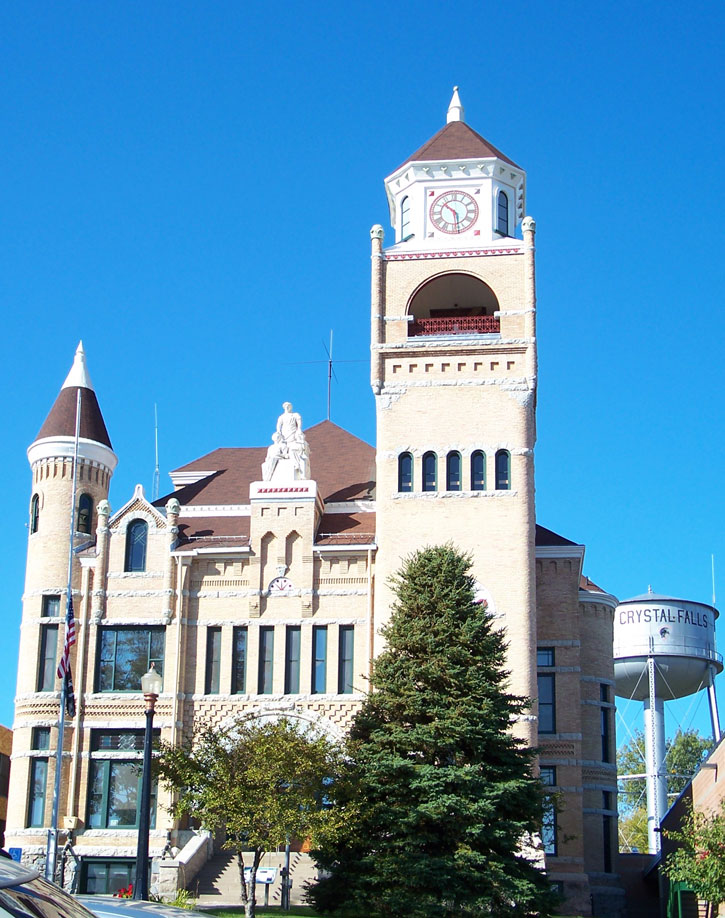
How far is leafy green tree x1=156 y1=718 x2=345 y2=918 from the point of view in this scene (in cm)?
2986

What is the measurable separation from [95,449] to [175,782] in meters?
17.6

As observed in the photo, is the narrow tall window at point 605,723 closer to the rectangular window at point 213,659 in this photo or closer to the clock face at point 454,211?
the rectangular window at point 213,659

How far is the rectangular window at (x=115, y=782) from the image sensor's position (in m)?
42.2

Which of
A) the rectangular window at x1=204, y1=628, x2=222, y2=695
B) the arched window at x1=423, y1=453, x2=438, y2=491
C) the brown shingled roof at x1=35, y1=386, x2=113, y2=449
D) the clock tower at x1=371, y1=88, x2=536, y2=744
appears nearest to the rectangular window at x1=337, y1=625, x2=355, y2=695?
the clock tower at x1=371, y1=88, x2=536, y2=744

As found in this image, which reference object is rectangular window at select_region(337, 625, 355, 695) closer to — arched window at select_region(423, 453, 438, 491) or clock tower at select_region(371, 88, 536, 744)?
clock tower at select_region(371, 88, 536, 744)

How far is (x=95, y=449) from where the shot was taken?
46.3m

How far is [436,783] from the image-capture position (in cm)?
3061

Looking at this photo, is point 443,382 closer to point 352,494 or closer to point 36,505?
point 352,494

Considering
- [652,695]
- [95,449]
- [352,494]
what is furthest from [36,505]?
[652,695]

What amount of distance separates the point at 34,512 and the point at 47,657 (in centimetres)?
536

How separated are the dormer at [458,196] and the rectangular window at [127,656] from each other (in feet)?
52.3

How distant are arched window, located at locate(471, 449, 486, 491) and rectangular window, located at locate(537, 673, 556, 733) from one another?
7.32 m

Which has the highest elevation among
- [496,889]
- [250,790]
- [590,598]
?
[590,598]

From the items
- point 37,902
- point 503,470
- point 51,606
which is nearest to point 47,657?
point 51,606
